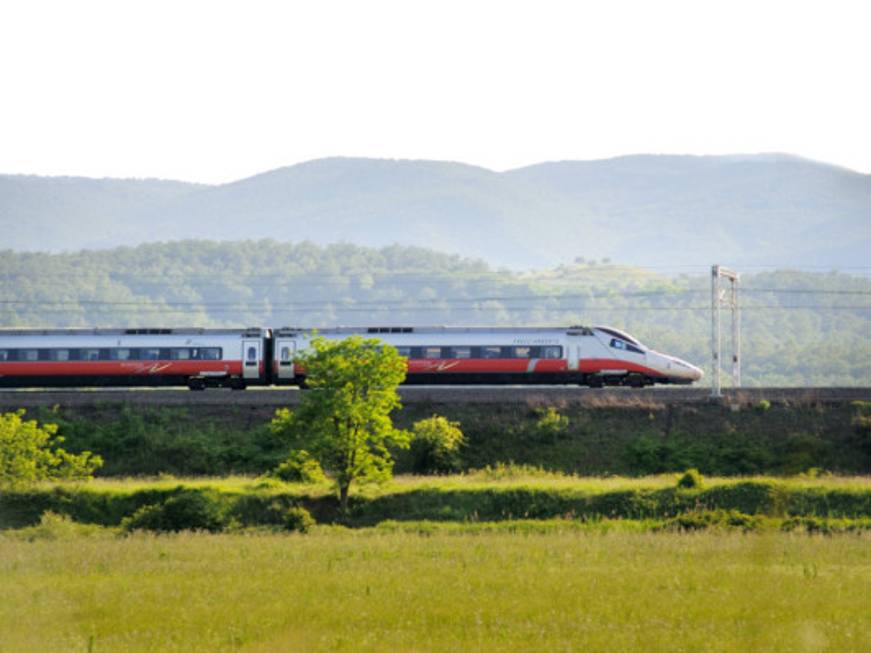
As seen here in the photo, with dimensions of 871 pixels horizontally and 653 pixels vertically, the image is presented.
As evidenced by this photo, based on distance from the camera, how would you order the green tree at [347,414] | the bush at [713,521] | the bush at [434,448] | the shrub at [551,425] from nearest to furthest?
1. the bush at [713,521]
2. the green tree at [347,414]
3. the bush at [434,448]
4. the shrub at [551,425]

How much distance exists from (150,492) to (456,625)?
22.0 metres

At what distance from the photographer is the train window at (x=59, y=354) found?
206 feet

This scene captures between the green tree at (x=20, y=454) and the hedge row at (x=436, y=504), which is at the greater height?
the green tree at (x=20, y=454)

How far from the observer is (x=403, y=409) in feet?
186

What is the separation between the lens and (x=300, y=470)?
153 ft

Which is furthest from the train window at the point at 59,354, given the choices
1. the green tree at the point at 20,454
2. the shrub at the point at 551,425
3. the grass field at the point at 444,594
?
the grass field at the point at 444,594

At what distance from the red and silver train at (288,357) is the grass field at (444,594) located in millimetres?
24605

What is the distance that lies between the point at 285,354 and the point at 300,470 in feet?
52.5

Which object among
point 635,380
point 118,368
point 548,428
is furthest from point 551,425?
point 118,368

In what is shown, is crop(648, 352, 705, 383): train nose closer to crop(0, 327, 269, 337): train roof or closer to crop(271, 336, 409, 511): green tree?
crop(0, 327, 269, 337): train roof

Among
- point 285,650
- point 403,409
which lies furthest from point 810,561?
point 403,409

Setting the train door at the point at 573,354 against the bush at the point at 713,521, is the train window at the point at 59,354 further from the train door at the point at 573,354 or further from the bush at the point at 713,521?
the bush at the point at 713,521

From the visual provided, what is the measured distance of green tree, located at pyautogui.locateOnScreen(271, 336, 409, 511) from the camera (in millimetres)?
43625

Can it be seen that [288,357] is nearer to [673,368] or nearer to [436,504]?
[673,368]
